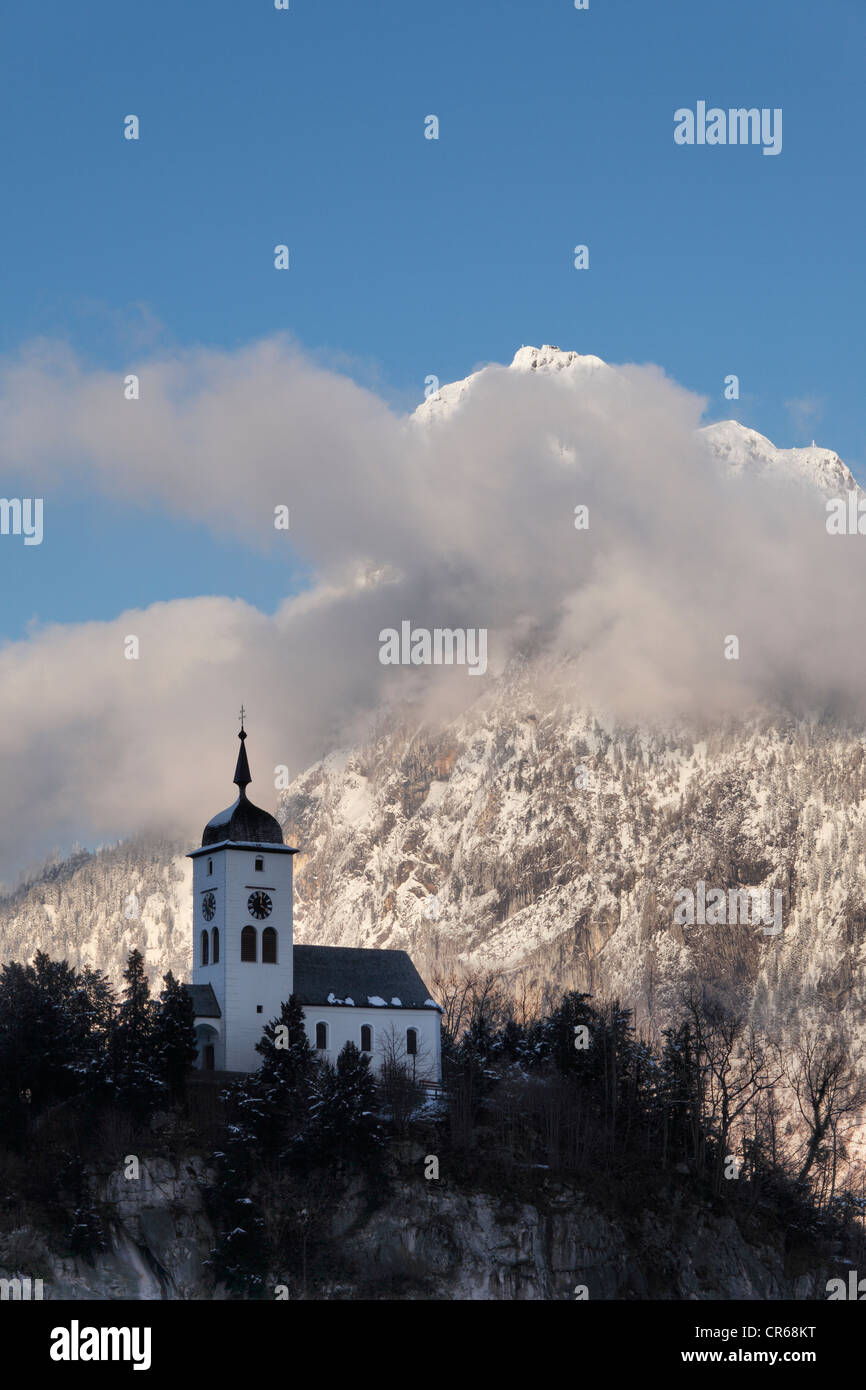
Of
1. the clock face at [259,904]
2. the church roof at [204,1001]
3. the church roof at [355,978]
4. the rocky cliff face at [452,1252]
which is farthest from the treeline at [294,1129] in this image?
the clock face at [259,904]

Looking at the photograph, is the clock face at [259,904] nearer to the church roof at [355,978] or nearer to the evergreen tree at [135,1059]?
the church roof at [355,978]

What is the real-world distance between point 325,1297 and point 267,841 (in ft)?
103

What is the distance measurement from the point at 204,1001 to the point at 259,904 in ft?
24.9

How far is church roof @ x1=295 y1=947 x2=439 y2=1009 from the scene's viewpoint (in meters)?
124

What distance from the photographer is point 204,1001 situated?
120m

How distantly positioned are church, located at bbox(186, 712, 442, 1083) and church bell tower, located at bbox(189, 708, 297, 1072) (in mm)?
66

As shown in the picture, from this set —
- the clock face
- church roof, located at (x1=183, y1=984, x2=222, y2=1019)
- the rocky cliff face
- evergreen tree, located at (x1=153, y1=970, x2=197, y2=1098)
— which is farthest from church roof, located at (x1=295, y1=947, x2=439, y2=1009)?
the rocky cliff face

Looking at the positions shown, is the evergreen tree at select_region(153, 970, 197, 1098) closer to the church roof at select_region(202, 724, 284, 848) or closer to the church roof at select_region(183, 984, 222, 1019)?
the church roof at select_region(183, 984, 222, 1019)

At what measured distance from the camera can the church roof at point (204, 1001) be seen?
118438mm

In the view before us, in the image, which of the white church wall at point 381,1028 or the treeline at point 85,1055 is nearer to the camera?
the treeline at point 85,1055

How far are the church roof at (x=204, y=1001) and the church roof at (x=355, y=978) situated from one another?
5.79 metres

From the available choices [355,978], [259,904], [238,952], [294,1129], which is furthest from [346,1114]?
[259,904]
